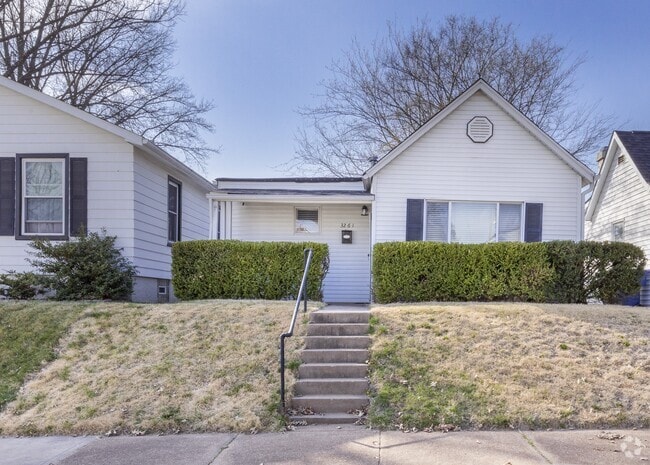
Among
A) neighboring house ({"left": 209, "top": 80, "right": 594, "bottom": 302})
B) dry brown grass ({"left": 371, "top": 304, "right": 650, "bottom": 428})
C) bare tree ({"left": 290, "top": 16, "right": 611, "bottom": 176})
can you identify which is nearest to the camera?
dry brown grass ({"left": 371, "top": 304, "right": 650, "bottom": 428})

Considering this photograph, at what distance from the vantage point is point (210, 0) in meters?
14.7

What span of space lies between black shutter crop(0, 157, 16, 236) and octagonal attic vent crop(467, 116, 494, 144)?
395 inches

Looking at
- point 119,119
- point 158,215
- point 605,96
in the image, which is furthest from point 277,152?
point 605,96

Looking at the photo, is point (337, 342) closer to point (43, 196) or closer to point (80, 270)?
point (80, 270)

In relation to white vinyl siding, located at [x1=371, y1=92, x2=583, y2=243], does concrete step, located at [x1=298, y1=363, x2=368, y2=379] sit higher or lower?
lower

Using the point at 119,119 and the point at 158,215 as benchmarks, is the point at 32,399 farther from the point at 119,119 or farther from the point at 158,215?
the point at 119,119

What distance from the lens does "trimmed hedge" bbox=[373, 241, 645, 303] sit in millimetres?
9453

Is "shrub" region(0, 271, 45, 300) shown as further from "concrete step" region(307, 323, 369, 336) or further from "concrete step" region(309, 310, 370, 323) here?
"concrete step" region(307, 323, 369, 336)

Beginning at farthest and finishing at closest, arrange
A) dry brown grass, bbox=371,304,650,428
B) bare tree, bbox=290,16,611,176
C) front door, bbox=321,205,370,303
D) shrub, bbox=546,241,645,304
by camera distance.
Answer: bare tree, bbox=290,16,611,176
front door, bbox=321,205,370,303
shrub, bbox=546,241,645,304
dry brown grass, bbox=371,304,650,428

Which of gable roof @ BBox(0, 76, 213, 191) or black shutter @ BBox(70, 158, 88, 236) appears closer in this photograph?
gable roof @ BBox(0, 76, 213, 191)

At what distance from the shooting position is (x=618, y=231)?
1501 centimetres

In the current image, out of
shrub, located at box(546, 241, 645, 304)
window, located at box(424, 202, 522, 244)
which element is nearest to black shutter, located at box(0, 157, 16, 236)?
window, located at box(424, 202, 522, 244)

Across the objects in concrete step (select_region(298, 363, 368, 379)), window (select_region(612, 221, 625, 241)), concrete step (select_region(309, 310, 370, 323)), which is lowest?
concrete step (select_region(298, 363, 368, 379))

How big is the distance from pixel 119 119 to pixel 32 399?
1566cm
